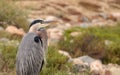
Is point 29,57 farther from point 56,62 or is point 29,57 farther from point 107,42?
point 107,42

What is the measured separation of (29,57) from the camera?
8031mm

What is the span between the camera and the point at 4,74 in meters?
8.98

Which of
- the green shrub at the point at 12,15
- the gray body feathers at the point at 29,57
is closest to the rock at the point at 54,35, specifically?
the green shrub at the point at 12,15

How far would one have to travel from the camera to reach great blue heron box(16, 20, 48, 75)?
26.1 ft

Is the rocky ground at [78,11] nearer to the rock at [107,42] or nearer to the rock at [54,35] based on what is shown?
the rock at [54,35]

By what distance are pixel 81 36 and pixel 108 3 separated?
415 inches

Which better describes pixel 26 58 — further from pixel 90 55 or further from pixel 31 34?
pixel 90 55

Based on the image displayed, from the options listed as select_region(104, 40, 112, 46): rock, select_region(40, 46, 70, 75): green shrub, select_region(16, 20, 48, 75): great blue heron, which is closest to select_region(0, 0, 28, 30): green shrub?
select_region(104, 40, 112, 46): rock

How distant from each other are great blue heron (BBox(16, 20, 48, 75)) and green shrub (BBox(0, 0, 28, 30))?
5678 mm

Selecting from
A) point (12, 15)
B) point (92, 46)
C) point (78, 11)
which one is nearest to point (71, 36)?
point (92, 46)

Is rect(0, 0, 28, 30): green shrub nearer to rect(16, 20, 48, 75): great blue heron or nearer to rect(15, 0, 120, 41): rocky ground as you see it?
rect(15, 0, 120, 41): rocky ground

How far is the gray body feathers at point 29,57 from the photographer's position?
7957 mm

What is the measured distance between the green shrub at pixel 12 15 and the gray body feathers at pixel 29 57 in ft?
19.4

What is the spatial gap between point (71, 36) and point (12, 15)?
1838 millimetres
